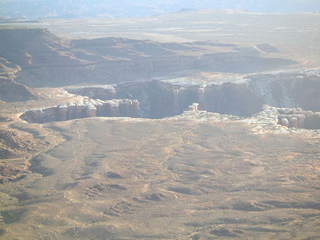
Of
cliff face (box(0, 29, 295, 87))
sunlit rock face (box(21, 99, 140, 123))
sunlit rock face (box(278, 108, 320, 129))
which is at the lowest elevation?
sunlit rock face (box(21, 99, 140, 123))

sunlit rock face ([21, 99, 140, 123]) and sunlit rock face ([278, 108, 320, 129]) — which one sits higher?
sunlit rock face ([278, 108, 320, 129])

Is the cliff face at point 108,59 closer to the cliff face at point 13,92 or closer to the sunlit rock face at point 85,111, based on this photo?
the cliff face at point 13,92

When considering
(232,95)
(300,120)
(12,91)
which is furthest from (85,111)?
(300,120)

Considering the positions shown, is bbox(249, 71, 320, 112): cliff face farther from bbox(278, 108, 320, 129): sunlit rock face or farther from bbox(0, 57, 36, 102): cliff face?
bbox(0, 57, 36, 102): cliff face

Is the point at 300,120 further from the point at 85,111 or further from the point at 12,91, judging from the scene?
the point at 12,91

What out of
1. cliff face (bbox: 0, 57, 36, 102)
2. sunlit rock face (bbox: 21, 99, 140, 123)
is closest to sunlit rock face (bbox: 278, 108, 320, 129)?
sunlit rock face (bbox: 21, 99, 140, 123)

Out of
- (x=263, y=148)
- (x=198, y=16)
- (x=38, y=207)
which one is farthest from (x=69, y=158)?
(x=198, y=16)

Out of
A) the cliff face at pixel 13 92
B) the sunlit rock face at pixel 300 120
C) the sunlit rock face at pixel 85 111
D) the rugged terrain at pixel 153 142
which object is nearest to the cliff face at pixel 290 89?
the rugged terrain at pixel 153 142
